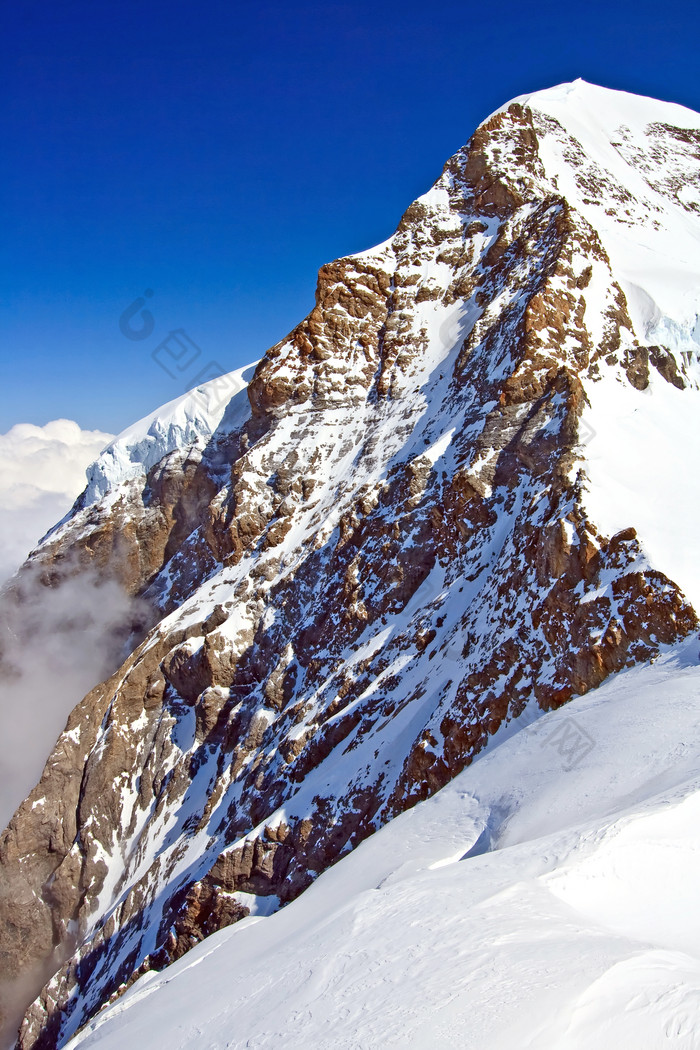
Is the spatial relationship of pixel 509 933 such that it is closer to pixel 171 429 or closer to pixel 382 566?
pixel 382 566

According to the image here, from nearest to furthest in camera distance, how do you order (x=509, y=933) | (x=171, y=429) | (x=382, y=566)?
(x=509, y=933) < (x=382, y=566) < (x=171, y=429)

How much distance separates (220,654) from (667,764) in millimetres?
33330

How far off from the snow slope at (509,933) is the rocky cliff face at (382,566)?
6.40m

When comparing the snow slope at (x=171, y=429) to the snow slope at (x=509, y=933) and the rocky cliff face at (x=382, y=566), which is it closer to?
the rocky cliff face at (x=382, y=566)

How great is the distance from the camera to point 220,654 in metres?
44.6

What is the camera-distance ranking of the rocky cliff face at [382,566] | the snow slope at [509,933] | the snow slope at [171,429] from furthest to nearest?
the snow slope at [171,429], the rocky cliff face at [382,566], the snow slope at [509,933]

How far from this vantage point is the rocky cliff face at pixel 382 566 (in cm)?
2744

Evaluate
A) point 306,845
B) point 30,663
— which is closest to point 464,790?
point 306,845

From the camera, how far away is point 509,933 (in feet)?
34.1

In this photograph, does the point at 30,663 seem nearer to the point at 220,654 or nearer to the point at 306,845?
the point at 220,654

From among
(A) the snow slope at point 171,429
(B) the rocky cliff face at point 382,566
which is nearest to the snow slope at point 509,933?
(B) the rocky cliff face at point 382,566

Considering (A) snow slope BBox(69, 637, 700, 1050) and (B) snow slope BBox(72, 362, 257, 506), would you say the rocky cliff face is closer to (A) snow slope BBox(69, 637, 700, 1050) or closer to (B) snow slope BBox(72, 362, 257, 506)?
(B) snow slope BBox(72, 362, 257, 506)

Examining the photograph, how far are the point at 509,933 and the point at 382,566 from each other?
97.4 feet

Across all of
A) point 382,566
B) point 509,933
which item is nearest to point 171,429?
point 382,566
